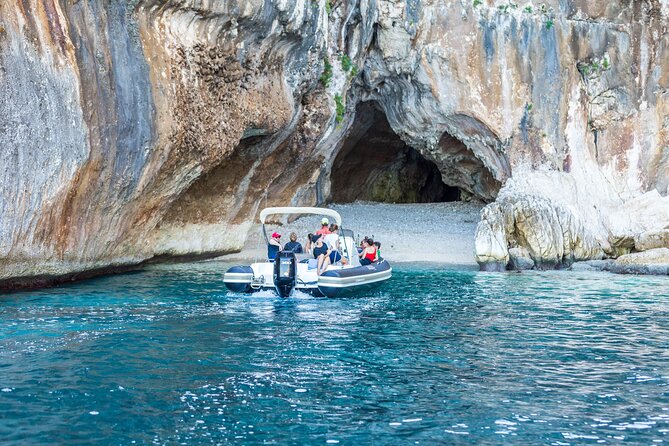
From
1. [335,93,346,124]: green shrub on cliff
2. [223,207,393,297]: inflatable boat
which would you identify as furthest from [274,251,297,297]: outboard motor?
[335,93,346,124]: green shrub on cliff

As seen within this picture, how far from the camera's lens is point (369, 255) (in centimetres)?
1877

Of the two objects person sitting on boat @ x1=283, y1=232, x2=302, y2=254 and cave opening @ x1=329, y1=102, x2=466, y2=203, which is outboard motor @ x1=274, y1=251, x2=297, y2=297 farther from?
cave opening @ x1=329, y1=102, x2=466, y2=203

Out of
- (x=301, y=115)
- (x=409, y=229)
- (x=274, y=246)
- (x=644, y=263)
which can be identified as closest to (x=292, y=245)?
(x=274, y=246)

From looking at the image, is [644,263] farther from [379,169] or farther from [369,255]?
[379,169]

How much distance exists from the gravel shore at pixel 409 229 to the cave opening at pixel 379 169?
94.4 inches

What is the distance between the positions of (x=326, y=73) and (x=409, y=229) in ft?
21.2

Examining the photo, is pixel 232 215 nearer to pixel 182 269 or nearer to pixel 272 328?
pixel 182 269

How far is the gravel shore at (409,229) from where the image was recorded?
1006 inches

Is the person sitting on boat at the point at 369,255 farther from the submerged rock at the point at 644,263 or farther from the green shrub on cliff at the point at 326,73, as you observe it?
the green shrub on cliff at the point at 326,73

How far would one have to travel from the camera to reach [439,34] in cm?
2792

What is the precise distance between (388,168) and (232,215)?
15522 millimetres

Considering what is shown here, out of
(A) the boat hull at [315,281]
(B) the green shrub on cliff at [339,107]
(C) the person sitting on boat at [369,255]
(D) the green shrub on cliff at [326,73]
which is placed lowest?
(A) the boat hull at [315,281]

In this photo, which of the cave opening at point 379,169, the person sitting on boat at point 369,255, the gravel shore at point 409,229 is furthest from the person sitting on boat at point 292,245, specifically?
the cave opening at point 379,169

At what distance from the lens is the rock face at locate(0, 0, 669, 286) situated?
1570 cm
